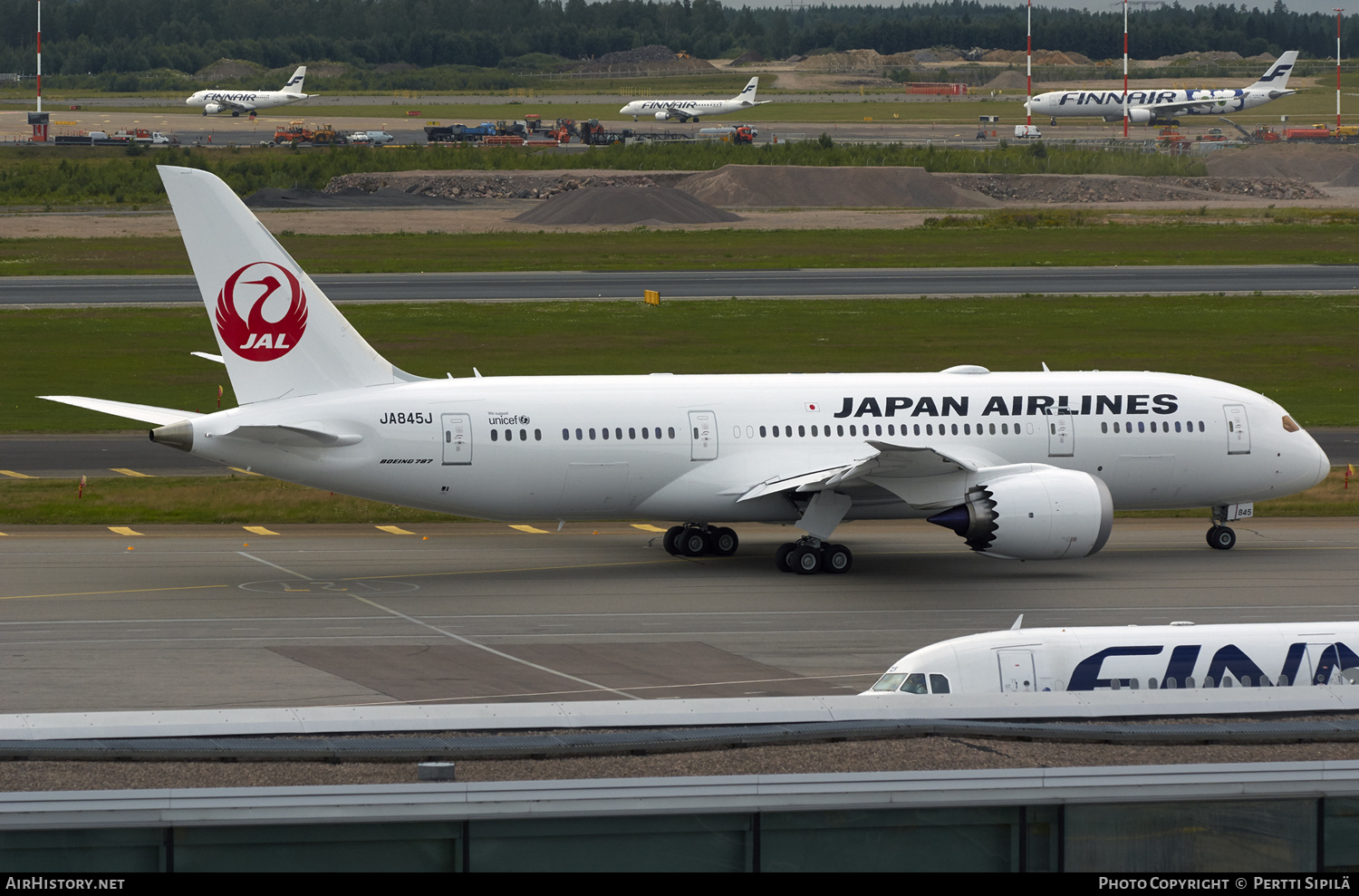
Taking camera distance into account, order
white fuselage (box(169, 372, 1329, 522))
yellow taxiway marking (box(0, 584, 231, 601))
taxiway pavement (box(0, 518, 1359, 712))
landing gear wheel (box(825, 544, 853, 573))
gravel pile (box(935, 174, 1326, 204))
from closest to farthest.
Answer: taxiway pavement (box(0, 518, 1359, 712)) → yellow taxiway marking (box(0, 584, 231, 601)) → white fuselage (box(169, 372, 1329, 522)) → landing gear wheel (box(825, 544, 853, 573)) → gravel pile (box(935, 174, 1326, 204))

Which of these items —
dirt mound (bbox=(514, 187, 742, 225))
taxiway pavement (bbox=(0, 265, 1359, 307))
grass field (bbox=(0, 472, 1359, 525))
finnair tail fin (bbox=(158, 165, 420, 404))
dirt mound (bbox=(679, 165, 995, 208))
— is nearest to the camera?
finnair tail fin (bbox=(158, 165, 420, 404))

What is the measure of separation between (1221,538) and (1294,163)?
14834 cm

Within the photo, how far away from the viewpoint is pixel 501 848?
13.5m

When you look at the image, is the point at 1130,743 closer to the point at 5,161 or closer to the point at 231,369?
the point at 231,369

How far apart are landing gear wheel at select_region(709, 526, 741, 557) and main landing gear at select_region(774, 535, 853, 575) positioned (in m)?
2.51

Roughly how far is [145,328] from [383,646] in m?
54.1

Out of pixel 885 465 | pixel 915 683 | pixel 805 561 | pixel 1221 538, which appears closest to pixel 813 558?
pixel 805 561

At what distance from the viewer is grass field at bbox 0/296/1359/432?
70.7 m

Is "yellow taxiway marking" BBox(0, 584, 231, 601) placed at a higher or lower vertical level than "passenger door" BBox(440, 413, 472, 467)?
lower

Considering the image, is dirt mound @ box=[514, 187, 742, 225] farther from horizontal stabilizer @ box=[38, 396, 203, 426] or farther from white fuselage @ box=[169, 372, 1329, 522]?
horizontal stabilizer @ box=[38, 396, 203, 426]

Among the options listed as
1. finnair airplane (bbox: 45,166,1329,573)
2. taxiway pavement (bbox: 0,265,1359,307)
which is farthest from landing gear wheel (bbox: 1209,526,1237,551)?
taxiway pavement (bbox: 0,265,1359,307)

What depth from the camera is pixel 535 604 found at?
3825 centimetres

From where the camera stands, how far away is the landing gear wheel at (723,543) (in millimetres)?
44344

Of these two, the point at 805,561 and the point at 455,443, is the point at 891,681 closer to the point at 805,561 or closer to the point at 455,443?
the point at 805,561
